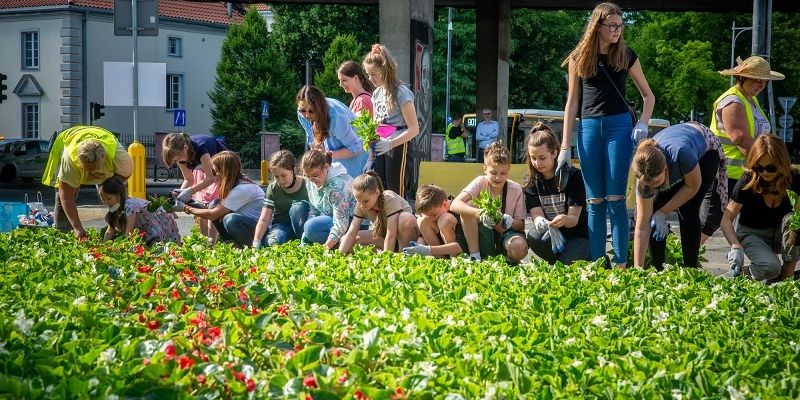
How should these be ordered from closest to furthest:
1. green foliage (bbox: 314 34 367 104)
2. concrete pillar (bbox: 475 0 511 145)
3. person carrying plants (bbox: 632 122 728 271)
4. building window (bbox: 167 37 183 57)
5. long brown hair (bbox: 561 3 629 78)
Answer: person carrying plants (bbox: 632 122 728 271)
long brown hair (bbox: 561 3 629 78)
concrete pillar (bbox: 475 0 511 145)
green foliage (bbox: 314 34 367 104)
building window (bbox: 167 37 183 57)

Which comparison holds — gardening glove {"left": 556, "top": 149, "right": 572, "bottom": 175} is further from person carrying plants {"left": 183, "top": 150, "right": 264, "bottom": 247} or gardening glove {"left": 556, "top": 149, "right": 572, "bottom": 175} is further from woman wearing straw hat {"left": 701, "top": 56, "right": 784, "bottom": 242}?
person carrying plants {"left": 183, "top": 150, "right": 264, "bottom": 247}

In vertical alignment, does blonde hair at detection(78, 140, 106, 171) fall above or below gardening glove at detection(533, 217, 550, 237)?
above

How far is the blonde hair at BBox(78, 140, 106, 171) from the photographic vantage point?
11.2 m

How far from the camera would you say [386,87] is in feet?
35.2

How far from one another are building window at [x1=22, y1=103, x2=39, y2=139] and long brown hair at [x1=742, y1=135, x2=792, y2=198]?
2260 inches

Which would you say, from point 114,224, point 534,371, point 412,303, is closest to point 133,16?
point 114,224

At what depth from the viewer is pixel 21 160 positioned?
4556cm

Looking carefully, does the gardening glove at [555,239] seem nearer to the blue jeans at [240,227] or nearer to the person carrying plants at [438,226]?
the person carrying plants at [438,226]

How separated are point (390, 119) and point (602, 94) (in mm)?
2469

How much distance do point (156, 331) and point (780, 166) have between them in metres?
6.48

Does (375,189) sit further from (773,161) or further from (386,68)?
(773,161)

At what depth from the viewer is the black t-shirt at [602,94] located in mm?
8891

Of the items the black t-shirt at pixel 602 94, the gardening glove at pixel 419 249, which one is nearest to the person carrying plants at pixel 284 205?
the gardening glove at pixel 419 249

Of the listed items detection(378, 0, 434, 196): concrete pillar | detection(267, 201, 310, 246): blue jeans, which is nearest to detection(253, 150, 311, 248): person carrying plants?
detection(267, 201, 310, 246): blue jeans
